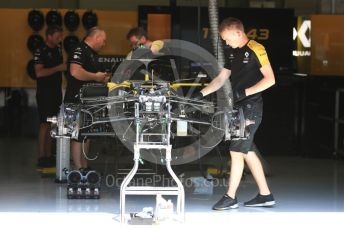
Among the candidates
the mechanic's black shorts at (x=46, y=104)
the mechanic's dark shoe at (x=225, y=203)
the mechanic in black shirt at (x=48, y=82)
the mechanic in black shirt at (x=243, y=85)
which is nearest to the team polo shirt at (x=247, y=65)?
the mechanic in black shirt at (x=243, y=85)

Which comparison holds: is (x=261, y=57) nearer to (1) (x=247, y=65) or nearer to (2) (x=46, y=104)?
(1) (x=247, y=65)

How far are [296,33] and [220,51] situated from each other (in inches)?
168

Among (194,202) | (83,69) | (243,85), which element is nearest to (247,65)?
(243,85)

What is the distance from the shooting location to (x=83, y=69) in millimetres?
7234

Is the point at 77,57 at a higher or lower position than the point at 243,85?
higher

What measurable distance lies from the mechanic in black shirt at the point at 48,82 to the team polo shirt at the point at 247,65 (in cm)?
253

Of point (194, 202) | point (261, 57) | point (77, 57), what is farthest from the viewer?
point (77, 57)

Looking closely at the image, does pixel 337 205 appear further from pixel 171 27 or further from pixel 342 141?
pixel 171 27

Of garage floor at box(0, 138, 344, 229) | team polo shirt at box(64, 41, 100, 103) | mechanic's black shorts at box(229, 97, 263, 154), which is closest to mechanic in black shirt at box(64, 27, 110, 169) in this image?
team polo shirt at box(64, 41, 100, 103)

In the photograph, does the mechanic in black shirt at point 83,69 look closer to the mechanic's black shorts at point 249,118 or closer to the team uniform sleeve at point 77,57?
the team uniform sleeve at point 77,57

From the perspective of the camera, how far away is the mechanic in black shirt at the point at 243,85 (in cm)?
613

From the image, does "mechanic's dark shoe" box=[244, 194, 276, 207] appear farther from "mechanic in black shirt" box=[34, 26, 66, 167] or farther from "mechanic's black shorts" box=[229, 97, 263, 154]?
"mechanic in black shirt" box=[34, 26, 66, 167]

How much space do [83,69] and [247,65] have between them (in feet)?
5.76

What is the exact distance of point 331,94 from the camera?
10000mm
